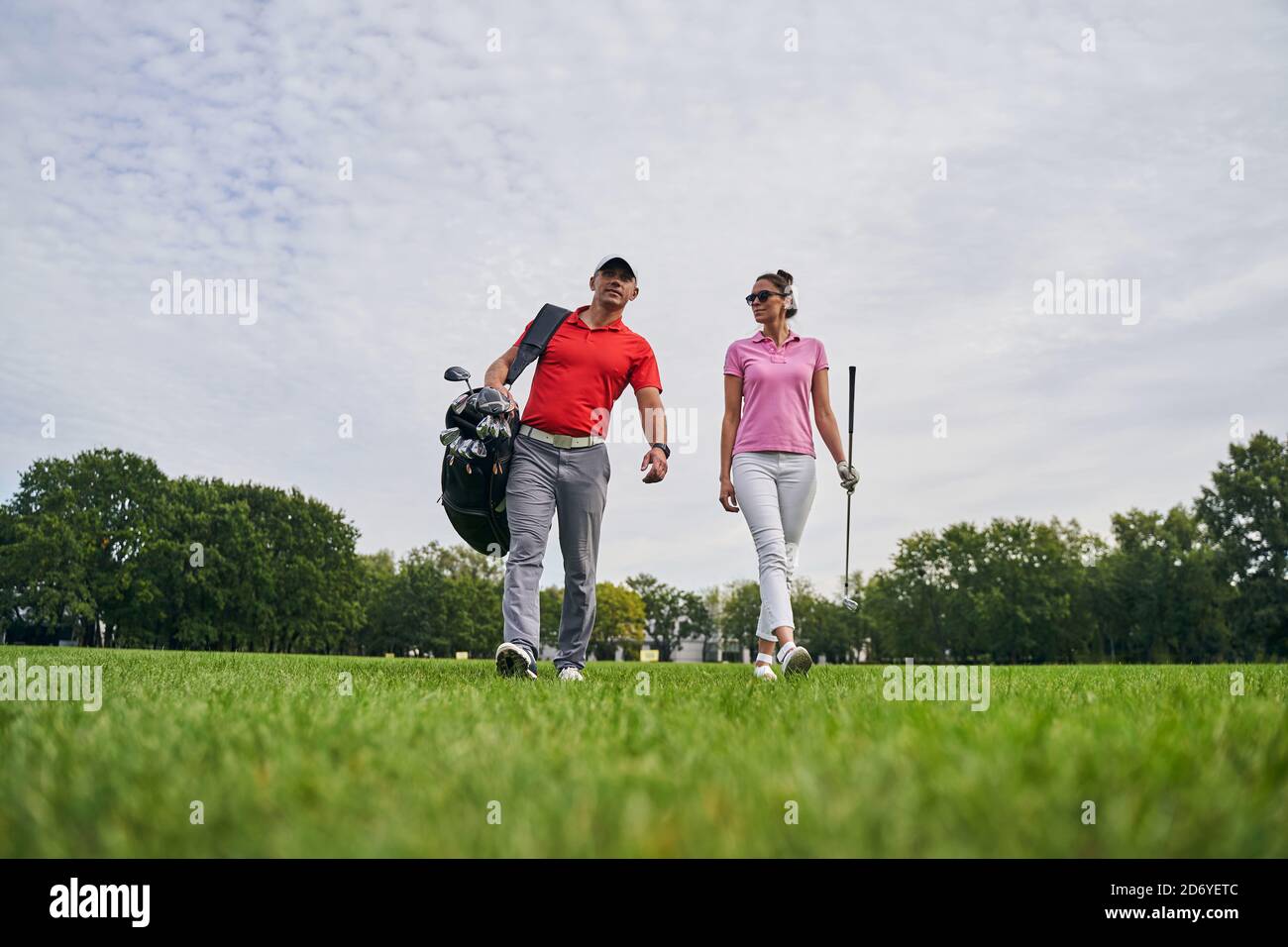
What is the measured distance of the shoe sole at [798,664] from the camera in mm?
6527

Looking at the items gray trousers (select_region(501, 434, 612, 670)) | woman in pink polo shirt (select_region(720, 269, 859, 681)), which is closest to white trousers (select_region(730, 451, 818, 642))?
woman in pink polo shirt (select_region(720, 269, 859, 681))

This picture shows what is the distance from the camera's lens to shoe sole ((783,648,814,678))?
653 cm

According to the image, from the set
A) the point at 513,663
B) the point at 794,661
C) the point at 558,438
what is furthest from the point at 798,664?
the point at 558,438

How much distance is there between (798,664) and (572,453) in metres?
2.42

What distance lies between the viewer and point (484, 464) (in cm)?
674

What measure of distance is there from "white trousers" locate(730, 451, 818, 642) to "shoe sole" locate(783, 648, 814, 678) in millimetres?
461

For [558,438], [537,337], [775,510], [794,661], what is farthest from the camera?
[775,510]

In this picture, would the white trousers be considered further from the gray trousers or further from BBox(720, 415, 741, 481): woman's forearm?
the gray trousers

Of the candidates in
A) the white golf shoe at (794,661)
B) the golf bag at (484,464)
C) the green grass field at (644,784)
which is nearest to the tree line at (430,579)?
the golf bag at (484,464)

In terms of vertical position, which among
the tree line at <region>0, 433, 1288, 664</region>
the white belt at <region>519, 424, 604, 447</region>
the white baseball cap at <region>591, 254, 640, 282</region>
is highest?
the white baseball cap at <region>591, 254, 640, 282</region>

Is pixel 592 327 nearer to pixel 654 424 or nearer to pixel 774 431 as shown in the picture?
pixel 654 424

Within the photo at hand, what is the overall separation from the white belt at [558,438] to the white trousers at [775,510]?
1.45m

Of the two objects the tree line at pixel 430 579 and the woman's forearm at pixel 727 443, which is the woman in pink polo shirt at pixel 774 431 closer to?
the woman's forearm at pixel 727 443
